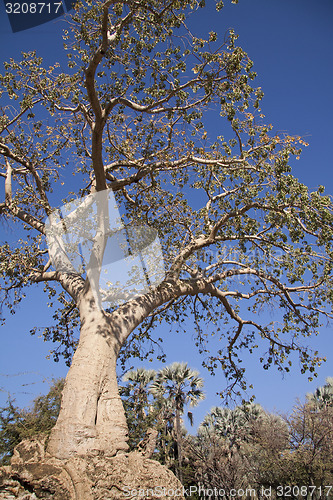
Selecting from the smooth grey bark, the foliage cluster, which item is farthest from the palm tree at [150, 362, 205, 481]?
the smooth grey bark

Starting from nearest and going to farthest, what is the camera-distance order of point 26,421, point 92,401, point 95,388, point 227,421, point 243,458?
1. point 92,401
2. point 95,388
3. point 26,421
4. point 243,458
5. point 227,421

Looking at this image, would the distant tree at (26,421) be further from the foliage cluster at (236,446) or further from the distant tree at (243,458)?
the distant tree at (243,458)

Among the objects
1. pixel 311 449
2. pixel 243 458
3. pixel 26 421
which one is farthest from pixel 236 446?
pixel 26 421

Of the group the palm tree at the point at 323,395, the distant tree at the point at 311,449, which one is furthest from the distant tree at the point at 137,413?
the palm tree at the point at 323,395

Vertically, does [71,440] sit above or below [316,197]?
below

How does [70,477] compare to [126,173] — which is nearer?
[70,477]

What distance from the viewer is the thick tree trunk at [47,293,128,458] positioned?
452cm

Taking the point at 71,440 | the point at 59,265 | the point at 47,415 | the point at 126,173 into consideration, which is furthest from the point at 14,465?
the point at 126,173

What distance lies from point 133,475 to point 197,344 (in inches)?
206

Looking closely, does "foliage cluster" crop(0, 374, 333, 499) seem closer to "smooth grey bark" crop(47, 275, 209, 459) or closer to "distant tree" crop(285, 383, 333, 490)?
"distant tree" crop(285, 383, 333, 490)

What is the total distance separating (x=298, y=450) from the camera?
1299 cm

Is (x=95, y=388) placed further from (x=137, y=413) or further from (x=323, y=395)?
(x=323, y=395)

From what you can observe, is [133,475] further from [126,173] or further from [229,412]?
[229,412]

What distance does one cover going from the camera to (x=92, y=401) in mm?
4918
